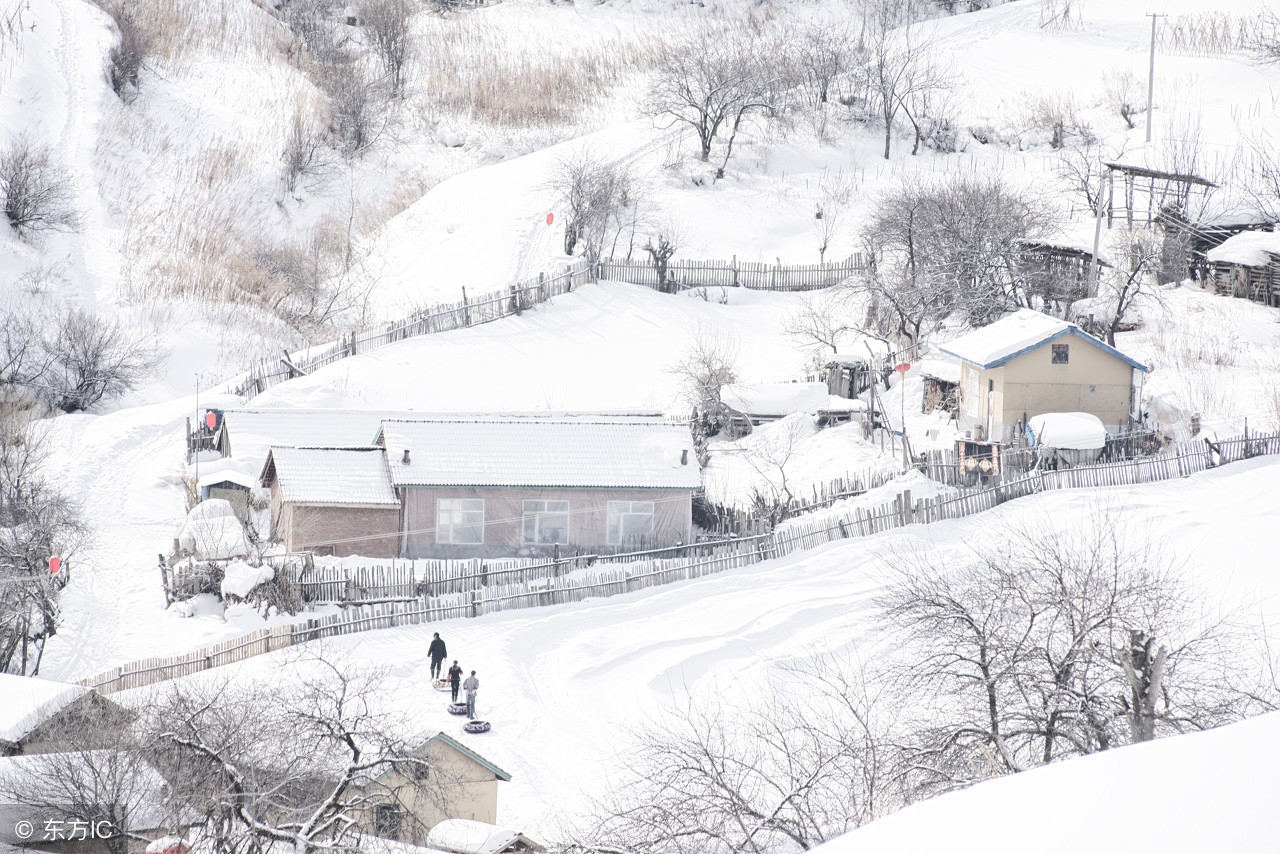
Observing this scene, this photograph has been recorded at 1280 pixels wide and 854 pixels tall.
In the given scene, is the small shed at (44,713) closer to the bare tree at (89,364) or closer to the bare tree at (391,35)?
the bare tree at (89,364)

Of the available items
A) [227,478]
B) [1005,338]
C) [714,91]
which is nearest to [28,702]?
[227,478]

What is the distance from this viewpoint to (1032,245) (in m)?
41.8

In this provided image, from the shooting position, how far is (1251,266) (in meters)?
40.1

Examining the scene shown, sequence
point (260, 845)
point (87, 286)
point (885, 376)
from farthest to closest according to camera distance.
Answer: point (87, 286) < point (885, 376) < point (260, 845)

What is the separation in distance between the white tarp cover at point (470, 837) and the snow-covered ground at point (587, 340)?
223cm

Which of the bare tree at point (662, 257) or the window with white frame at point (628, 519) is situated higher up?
the bare tree at point (662, 257)

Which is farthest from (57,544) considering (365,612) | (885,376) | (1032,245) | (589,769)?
(1032,245)

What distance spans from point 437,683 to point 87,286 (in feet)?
94.8

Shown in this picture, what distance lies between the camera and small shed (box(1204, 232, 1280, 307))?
4000cm

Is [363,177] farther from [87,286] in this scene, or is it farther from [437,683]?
[437,683]

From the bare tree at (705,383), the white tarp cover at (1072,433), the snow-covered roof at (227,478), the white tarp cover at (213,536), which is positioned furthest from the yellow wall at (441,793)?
the bare tree at (705,383)

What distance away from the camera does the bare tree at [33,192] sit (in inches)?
1884

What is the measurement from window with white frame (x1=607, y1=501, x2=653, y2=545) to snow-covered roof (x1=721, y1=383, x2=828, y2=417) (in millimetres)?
6284

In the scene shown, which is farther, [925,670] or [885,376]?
[885,376]
